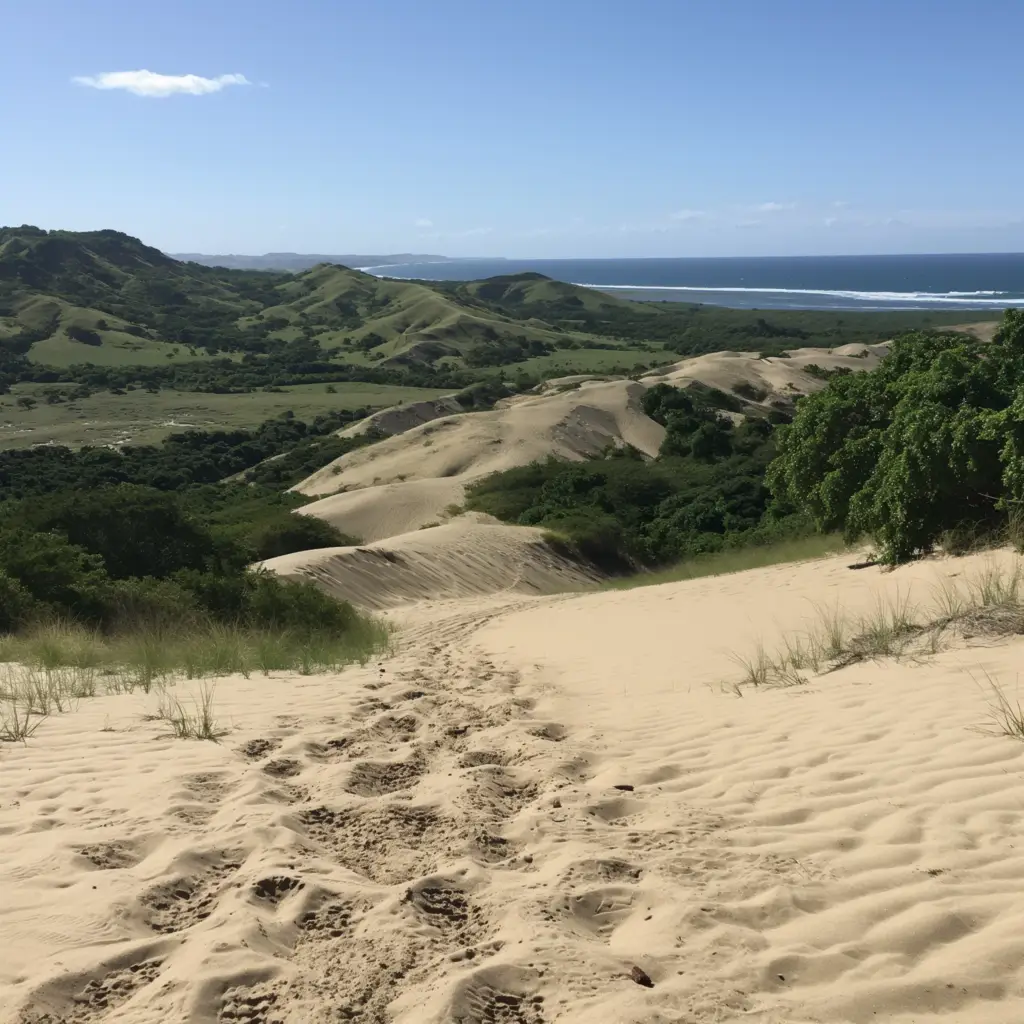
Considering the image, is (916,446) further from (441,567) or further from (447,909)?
(441,567)

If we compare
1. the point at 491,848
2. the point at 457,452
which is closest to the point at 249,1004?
the point at 491,848

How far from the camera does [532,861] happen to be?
4.10 meters

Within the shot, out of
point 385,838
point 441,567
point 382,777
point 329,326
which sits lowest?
point 441,567

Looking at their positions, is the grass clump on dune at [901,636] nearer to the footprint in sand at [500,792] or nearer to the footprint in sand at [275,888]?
the footprint in sand at [500,792]

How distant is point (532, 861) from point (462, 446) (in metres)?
41.8

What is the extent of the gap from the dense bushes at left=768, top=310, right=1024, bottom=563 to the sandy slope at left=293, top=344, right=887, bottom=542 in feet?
60.0

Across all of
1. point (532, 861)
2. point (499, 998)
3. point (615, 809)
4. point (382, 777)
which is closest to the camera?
point (499, 998)

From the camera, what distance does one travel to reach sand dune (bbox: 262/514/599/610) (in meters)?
19.4

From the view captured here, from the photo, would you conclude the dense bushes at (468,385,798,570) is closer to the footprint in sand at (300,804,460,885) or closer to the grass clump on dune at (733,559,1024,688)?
the grass clump on dune at (733,559,1024,688)

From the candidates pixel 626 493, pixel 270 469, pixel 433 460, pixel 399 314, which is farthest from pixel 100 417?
pixel 399 314

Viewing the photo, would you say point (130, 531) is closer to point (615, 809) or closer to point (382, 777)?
point (382, 777)

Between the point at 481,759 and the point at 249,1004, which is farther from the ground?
the point at 249,1004

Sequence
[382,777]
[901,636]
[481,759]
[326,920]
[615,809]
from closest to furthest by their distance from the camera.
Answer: [326,920] < [615,809] < [382,777] < [481,759] < [901,636]

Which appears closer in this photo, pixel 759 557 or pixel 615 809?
pixel 615 809
